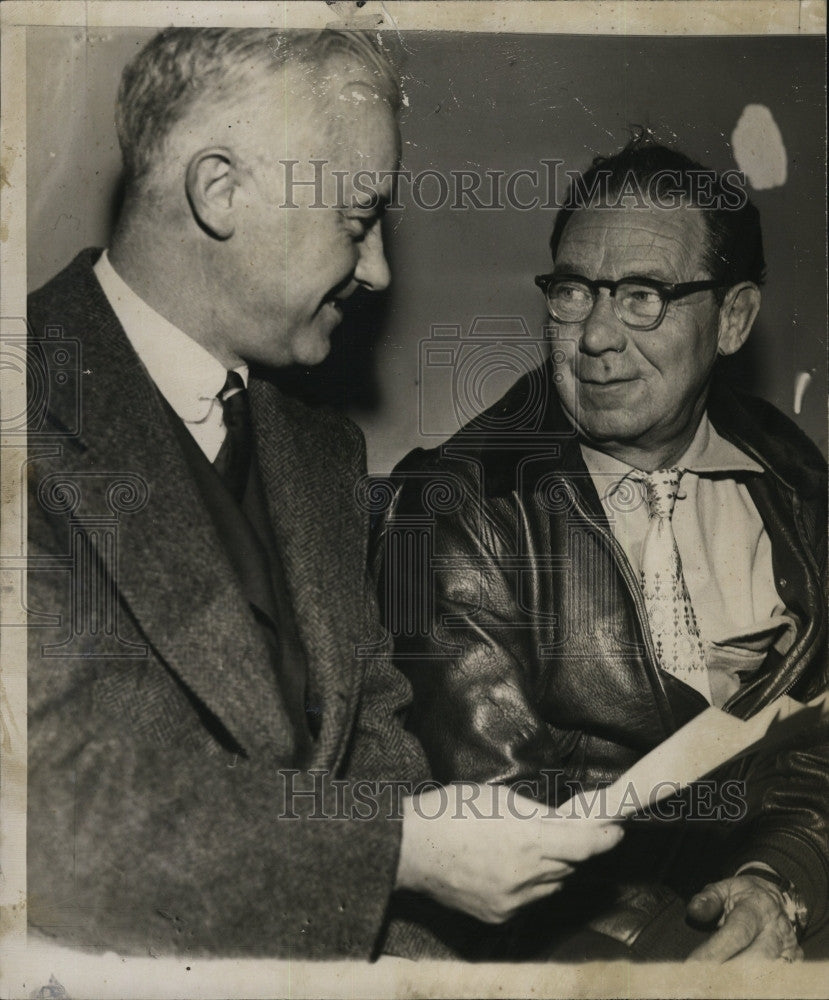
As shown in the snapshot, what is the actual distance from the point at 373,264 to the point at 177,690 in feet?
3.22

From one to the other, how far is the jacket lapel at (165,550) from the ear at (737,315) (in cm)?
119

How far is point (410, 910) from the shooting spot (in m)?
2.39

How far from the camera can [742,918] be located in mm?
2463

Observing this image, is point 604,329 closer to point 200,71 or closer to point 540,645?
point 540,645

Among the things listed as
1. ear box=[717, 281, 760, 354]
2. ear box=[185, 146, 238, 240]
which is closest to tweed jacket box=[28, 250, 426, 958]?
ear box=[185, 146, 238, 240]

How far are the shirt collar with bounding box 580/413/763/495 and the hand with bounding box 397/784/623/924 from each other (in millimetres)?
713

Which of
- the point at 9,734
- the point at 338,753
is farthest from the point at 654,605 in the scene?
the point at 9,734

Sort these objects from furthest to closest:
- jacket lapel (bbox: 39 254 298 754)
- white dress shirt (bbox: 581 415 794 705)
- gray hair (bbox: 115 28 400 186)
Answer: white dress shirt (bbox: 581 415 794 705) < gray hair (bbox: 115 28 400 186) < jacket lapel (bbox: 39 254 298 754)

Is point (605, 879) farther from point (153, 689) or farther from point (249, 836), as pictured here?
point (153, 689)

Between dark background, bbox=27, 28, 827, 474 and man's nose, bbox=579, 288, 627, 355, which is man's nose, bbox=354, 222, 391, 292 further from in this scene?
man's nose, bbox=579, 288, 627, 355

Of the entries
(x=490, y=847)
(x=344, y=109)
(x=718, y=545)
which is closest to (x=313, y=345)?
(x=344, y=109)

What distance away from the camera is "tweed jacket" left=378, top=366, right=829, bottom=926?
2.41m

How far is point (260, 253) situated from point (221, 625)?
2.56ft

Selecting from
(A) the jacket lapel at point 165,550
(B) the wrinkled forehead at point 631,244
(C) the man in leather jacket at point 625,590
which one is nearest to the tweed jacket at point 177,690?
(A) the jacket lapel at point 165,550
